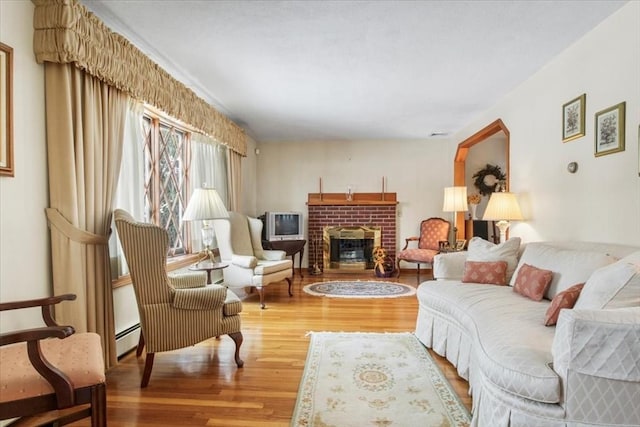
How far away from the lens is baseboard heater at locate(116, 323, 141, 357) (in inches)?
104

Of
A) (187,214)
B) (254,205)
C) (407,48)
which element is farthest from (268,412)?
(254,205)

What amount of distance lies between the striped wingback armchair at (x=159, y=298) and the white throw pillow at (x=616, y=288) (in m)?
2.09

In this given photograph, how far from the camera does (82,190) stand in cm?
214

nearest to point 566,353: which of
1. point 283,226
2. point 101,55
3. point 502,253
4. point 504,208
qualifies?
point 502,253

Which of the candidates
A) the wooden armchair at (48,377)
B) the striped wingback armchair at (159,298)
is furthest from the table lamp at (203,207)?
the wooden armchair at (48,377)

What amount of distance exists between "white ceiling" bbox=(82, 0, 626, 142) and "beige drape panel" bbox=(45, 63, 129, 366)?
1.83 ft

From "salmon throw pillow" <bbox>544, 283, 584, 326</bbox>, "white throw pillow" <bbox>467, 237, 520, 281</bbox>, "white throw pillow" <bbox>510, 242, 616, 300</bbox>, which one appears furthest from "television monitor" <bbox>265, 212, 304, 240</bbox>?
"salmon throw pillow" <bbox>544, 283, 584, 326</bbox>

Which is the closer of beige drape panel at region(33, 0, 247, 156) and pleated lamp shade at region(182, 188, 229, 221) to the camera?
beige drape panel at region(33, 0, 247, 156)

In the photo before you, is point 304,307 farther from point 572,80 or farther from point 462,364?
point 572,80

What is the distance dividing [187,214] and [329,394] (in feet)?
6.52

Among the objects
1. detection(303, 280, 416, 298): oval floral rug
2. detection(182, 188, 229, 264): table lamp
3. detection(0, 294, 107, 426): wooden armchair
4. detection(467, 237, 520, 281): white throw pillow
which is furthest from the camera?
detection(303, 280, 416, 298): oval floral rug

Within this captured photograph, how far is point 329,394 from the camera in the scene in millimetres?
2107

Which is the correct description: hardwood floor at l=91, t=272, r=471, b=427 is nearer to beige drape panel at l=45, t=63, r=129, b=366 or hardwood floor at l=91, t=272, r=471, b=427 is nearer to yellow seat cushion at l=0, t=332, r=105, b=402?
beige drape panel at l=45, t=63, r=129, b=366

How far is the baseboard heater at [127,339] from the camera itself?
2.65 metres
